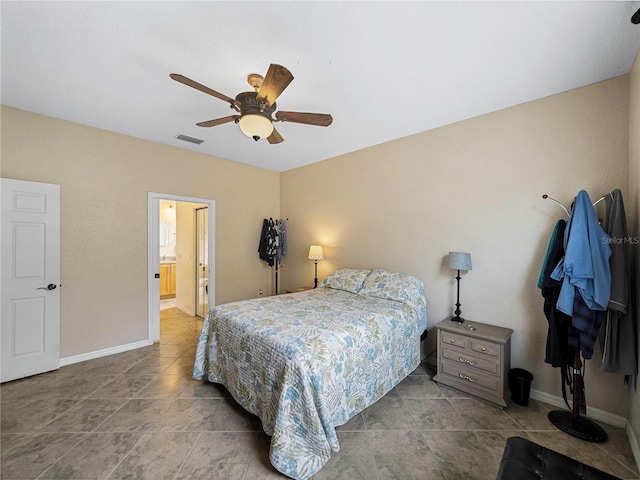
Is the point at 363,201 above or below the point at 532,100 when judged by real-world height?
below

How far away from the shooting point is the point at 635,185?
189cm

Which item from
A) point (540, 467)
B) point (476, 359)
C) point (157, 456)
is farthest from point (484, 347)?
point (157, 456)

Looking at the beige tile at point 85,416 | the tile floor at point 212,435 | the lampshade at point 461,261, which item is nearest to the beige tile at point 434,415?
the tile floor at point 212,435

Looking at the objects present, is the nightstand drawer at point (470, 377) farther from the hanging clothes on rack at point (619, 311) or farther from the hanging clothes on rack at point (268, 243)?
the hanging clothes on rack at point (268, 243)

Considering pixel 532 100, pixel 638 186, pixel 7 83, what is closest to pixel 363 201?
pixel 532 100

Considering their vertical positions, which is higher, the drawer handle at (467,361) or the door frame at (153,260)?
the door frame at (153,260)

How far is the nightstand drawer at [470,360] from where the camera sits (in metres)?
2.28

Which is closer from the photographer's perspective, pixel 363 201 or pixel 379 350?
pixel 379 350

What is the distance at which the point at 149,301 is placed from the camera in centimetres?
358

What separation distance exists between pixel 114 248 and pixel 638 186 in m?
5.09

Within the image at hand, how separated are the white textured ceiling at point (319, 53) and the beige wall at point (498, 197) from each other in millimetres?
269

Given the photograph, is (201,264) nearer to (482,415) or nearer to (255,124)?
(255,124)

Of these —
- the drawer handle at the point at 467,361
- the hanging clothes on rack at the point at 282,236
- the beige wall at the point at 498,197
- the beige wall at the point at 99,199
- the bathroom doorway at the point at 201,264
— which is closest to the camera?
the beige wall at the point at 498,197

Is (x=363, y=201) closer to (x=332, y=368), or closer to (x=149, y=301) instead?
(x=332, y=368)
